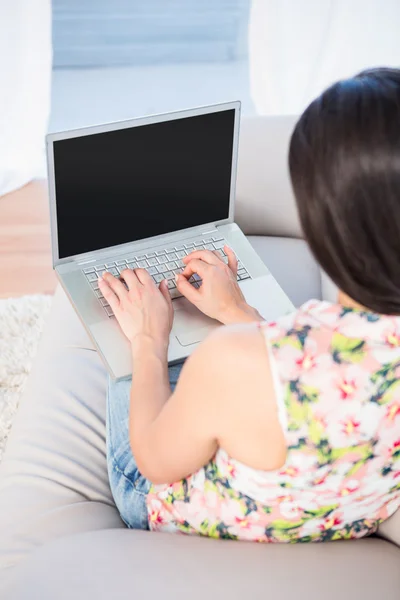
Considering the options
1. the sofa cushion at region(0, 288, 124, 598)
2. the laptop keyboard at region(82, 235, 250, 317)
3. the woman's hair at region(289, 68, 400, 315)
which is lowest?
the sofa cushion at region(0, 288, 124, 598)

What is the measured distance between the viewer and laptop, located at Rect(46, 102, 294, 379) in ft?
4.09

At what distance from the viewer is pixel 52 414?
50.9 inches

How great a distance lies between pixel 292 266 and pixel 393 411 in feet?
3.08

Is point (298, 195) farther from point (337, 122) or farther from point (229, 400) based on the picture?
point (229, 400)

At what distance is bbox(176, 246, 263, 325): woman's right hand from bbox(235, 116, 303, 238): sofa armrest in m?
0.57

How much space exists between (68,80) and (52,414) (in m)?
2.45

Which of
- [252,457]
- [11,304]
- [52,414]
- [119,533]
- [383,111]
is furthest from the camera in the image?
[11,304]

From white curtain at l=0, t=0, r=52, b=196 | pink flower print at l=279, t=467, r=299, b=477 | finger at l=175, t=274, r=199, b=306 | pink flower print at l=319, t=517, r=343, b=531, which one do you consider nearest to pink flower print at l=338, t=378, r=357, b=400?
pink flower print at l=279, t=467, r=299, b=477

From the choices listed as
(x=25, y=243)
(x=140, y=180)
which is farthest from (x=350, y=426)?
(x=25, y=243)

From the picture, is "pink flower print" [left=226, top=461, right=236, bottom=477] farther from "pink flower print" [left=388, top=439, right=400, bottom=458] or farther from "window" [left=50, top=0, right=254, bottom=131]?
"window" [left=50, top=0, right=254, bottom=131]

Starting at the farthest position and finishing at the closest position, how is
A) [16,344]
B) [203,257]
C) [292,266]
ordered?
[16,344] → [292,266] → [203,257]

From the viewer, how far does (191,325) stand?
129 cm

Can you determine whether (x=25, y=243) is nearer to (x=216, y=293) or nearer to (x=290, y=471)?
(x=216, y=293)

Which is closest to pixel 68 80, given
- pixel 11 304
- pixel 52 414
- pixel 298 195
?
pixel 11 304
